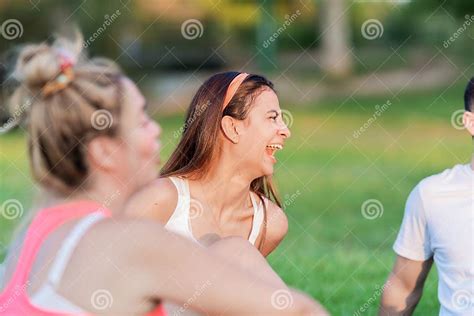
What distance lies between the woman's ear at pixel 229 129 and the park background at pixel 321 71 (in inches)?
178

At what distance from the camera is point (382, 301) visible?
11.9 feet

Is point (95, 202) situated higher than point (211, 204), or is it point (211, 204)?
point (95, 202)

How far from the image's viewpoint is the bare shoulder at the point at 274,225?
376 centimetres

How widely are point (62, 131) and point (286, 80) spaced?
21004 mm

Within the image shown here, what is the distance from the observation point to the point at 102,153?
2.03 meters

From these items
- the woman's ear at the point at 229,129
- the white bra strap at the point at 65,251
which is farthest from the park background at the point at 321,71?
the white bra strap at the point at 65,251

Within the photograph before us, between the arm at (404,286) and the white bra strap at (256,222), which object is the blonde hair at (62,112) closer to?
the white bra strap at (256,222)

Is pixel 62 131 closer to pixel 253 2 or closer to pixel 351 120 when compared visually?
pixel 351 120

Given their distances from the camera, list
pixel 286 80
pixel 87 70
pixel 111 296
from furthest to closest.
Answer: pixel 286 80
pixel 87 70
pixel 111 296

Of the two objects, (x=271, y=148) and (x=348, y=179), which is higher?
(x=271, y=148)

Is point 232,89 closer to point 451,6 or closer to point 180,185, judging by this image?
point 180,185

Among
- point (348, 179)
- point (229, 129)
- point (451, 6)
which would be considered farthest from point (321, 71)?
point (229, 129)

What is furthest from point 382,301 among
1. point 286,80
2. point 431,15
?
point 431,15

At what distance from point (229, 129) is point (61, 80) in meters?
1.66
